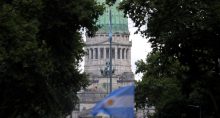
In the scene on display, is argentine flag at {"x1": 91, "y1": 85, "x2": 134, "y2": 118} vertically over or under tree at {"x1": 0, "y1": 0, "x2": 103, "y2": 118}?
under

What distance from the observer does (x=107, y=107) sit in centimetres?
1739

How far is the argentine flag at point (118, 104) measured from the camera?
17.2 meters

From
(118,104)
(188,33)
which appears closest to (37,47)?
(188,33)

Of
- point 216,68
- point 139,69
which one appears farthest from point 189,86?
point 139,69

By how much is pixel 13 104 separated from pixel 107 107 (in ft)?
81.5

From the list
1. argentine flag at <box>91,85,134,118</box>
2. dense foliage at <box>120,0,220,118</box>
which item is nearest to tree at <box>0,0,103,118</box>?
dense foliage at <box>120,0,220,118</box>

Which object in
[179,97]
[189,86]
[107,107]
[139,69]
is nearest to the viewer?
[107,107]

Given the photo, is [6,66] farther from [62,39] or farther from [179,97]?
[179,97]

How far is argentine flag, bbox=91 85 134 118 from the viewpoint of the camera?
17250mm

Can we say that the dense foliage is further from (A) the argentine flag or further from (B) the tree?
(A) the argentine flag

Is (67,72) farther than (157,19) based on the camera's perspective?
Yes

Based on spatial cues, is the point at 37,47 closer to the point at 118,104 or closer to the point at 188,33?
the point at 188,33

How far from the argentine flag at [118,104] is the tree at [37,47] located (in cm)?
1927

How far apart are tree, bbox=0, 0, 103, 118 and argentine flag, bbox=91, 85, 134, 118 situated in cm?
1927
